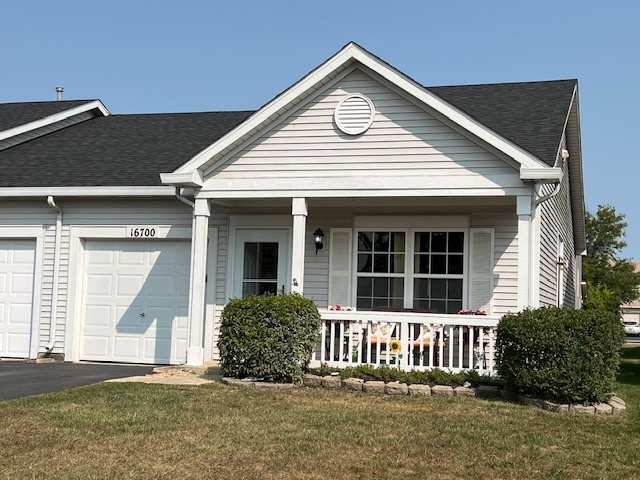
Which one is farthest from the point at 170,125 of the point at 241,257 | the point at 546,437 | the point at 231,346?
the point at 546,437

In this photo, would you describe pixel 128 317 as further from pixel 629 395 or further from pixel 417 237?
pixel 629 395

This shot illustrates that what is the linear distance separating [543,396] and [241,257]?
6.26 m

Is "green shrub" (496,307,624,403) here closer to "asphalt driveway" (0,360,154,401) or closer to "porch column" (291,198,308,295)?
"porch column" (291,198,308,295)

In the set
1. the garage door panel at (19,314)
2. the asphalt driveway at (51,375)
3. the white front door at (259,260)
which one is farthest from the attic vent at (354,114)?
the garage door panel at (19,314)

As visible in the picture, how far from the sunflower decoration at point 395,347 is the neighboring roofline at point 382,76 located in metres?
3.04

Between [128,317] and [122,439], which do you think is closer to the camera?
[122,439]

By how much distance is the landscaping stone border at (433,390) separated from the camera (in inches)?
334

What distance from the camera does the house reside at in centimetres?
1087

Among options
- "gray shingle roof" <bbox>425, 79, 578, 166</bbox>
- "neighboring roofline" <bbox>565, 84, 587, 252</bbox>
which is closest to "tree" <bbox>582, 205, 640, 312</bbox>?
"neighboring roofline" <bbox>565, 84, 587, 252</bbox>

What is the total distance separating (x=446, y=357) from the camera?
1130 centimetres

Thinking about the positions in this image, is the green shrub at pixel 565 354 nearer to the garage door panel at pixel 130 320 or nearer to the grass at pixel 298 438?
the grass at pixel 298 438

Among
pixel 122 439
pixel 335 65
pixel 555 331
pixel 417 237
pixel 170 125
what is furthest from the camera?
pixel 170 125

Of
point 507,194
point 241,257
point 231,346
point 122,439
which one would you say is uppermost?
point 507,194

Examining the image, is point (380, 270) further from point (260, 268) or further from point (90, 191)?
point (90, 191)
